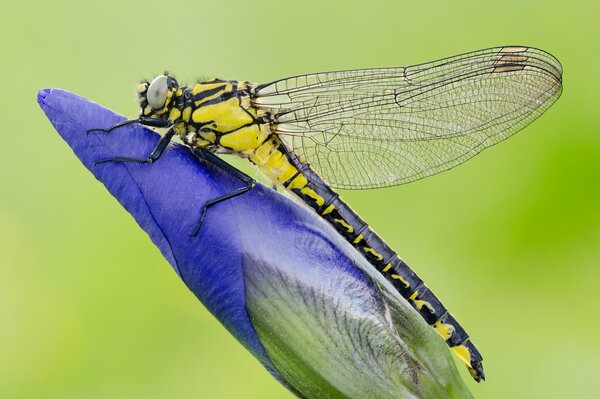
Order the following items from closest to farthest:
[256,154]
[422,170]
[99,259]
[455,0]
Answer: [256,154] < [422,170] < [99,259] < [455,0]

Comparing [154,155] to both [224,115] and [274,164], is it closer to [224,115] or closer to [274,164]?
[224,115]

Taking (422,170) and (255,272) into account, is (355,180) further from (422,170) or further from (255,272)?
(255,272)

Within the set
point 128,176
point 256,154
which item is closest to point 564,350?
point 256,154

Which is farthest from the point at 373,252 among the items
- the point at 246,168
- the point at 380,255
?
the point at 246,168

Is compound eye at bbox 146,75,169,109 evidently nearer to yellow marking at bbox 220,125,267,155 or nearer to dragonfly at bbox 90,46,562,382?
dragonfly at bbox 90,46,562,382

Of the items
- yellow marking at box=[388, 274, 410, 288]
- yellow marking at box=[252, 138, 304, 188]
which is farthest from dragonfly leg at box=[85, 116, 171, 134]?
yellow marking at box=[388, 274, 410, 288]

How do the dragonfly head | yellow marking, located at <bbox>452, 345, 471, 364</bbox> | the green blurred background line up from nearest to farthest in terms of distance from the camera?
1. yellow marking, located at <bbox>452, 345, 471, 364</bbox>
2. the dragonfly head
3. the green blurred background

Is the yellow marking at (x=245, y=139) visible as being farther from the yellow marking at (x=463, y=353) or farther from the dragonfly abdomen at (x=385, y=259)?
the yellow marking at (x=463, y=353)
